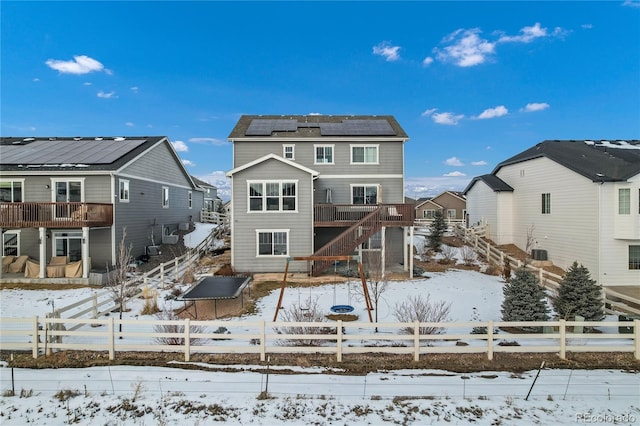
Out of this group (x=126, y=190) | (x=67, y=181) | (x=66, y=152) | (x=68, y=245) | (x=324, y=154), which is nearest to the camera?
(x=68, y=245)

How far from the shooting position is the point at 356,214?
62.6 ft

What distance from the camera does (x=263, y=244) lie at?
18.4 m

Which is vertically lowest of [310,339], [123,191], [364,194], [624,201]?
[310,339]

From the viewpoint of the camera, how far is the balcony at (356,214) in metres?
18.0

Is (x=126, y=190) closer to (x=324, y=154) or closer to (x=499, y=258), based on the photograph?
(x=324, y=154)

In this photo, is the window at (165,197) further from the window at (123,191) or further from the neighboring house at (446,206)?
the neighboring house at (446,206)

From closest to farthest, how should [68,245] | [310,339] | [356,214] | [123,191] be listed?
[310,339]
[68,245]
[356,214]
[123,191]

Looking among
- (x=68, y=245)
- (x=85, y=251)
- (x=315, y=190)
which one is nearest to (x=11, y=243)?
(x=68, y=245)

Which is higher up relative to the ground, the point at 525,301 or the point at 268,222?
the point at 268,222

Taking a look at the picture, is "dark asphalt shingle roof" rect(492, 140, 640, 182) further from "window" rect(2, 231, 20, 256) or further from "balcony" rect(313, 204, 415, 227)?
"window" rect(2, 231, 20, 256)

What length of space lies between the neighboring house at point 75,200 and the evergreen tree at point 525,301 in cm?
1759

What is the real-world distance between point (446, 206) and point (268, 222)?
39.0m

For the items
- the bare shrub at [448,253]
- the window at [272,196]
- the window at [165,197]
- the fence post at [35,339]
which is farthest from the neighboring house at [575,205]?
the window at [165,197]

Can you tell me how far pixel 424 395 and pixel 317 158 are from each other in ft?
56.1
